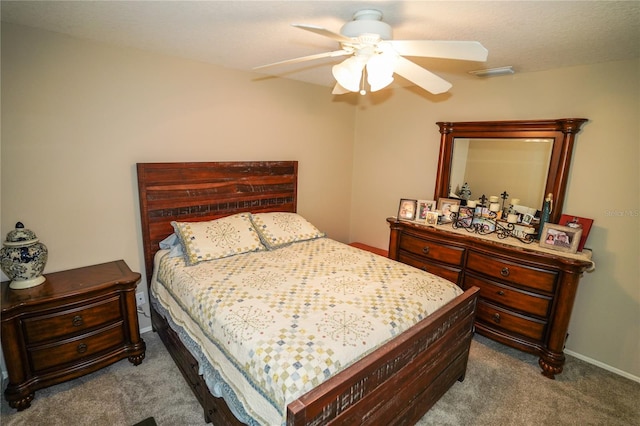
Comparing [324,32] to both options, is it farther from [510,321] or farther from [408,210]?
[510,321]

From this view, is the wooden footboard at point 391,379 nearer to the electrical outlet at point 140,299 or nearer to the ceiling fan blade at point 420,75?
the electrical outlet at point 140,299

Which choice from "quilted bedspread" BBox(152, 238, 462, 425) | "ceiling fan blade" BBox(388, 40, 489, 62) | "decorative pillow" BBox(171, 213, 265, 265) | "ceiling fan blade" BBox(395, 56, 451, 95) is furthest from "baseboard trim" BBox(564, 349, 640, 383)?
"decorative pillow" BBox(171, 213, 265, 265)

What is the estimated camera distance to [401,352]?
5.09 feet

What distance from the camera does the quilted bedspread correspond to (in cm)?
134

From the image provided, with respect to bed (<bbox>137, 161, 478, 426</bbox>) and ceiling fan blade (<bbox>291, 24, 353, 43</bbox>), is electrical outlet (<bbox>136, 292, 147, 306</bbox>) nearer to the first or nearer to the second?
bed (<bbox>137, 161, 478, 426</bbox>)

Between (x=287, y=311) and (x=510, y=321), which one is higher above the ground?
(x=287, y=311)

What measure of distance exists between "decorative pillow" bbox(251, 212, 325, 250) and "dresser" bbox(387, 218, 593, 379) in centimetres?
106

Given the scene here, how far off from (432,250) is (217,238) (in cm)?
188

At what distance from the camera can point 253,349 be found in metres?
1.42

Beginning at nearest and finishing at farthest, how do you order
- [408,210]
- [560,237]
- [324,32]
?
[324,32], [560,237], [408,210]

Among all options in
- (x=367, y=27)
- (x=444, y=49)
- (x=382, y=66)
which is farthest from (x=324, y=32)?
(x=444, y=49)

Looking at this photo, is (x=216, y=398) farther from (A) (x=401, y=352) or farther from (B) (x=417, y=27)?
(B) (x=417, y=27)

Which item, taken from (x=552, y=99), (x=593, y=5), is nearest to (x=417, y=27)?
(x=593, y=5)

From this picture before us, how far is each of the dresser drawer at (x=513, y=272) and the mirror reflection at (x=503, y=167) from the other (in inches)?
23.9
